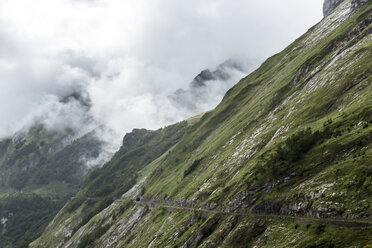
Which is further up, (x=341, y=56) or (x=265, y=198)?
(x=341, y=56)

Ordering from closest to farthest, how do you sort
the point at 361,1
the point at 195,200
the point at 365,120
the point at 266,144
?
the point at 365,120 → the point at 266,144 → the point at 195,200 → the point at 361,1

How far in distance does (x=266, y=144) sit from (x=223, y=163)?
3040cm

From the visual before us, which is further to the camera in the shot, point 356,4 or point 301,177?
point 356,4

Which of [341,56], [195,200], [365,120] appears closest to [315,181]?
[365,120]

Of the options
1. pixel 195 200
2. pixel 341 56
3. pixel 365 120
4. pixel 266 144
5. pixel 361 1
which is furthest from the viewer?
pixel 361 1

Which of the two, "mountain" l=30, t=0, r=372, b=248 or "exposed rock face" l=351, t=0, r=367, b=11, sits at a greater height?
"exposed rock face" l=351, t=0, r=367, b=11

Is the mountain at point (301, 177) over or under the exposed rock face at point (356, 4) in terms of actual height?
under

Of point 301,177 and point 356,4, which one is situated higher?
point 356,4

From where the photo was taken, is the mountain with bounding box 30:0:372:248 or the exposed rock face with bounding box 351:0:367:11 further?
the exposed rock face with bounding box 351:0:367:11

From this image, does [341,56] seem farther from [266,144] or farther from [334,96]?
[266,144]

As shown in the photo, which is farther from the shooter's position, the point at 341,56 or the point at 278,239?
the point at 341,56

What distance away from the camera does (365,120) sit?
70688mm

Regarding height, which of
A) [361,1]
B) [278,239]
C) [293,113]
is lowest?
[278,239]

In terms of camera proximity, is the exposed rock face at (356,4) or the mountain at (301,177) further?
the exposed rock face at (356,4)
